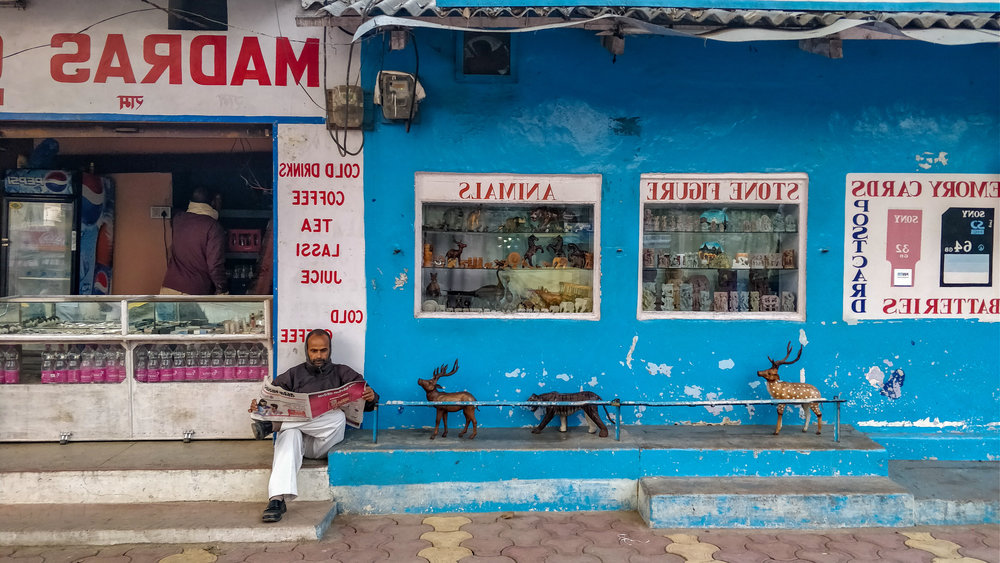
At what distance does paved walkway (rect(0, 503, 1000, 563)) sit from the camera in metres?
4.17

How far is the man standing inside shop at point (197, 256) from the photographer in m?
6.59

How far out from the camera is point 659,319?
5559 millimetres

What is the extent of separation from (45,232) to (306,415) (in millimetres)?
3872

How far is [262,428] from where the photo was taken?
5395 mm

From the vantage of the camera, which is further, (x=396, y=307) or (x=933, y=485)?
(x=396, y=307)

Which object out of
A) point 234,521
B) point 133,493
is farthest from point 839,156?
point 133,493

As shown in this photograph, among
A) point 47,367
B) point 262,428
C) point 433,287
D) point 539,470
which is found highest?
point 433,287

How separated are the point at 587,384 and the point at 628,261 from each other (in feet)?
3.26

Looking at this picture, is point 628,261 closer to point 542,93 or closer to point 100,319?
point 542,93

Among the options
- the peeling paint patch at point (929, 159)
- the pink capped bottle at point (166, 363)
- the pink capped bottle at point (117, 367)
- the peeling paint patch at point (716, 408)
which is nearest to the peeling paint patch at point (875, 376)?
the peeling paint patch at point (716, 408)

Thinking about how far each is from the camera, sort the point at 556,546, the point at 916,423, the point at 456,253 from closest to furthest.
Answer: the point at 556,546, the point at 916,423, the point at 456,253

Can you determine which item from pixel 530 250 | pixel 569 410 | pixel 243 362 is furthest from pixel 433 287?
pixel 243 362

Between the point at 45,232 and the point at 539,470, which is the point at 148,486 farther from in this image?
the point at 45,232

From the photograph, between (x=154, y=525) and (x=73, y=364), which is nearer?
(x=154, y=525)
